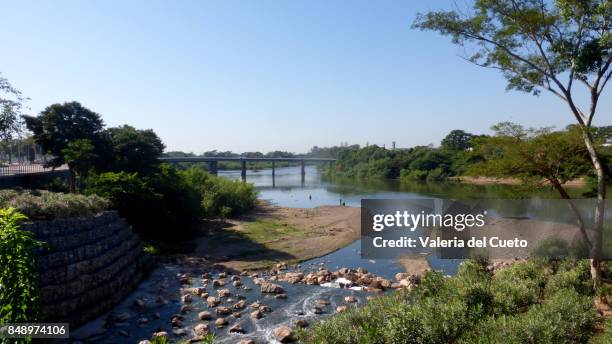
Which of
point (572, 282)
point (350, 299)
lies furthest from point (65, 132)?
point (572, 282)

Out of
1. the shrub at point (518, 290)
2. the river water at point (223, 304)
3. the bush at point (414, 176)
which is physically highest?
the bush at point (414, 176)

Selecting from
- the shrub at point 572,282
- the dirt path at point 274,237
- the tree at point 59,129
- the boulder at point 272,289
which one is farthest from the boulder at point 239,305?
the tree at point 59,129

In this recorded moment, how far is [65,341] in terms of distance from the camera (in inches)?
547

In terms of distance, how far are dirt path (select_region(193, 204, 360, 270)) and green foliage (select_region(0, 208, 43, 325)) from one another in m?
20.4

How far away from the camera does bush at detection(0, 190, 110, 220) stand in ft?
52.9

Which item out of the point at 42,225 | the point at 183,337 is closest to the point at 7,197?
the point at 42,225

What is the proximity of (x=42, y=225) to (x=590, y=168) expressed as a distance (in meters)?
21.6

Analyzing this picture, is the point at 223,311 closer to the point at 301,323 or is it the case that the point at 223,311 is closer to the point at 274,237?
the point at 301,323

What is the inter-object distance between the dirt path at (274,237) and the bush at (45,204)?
9.36 m

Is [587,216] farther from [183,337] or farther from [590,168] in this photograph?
[183,337]

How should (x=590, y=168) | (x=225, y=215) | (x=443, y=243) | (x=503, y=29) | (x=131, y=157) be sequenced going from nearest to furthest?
(x=503, y=29), (x=590, y=168), (x=443, y=243), (x=131, y=157), (x=225, y=215)

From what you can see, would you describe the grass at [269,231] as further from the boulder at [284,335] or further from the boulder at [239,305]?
the boulder at [284,335]

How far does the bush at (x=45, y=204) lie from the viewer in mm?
16109

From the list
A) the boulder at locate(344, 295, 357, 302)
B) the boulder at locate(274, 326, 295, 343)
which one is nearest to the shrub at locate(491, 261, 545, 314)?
the boulder at locate(344, 295, 357, 302)
